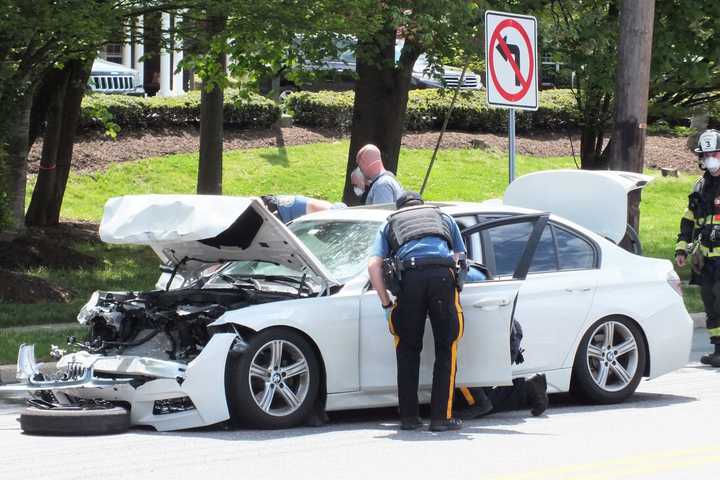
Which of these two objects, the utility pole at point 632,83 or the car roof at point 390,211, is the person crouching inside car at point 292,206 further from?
the utility pole at point 632,83

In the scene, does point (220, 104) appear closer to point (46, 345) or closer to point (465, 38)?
point (465, 38)

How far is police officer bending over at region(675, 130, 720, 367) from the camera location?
37.7 ft

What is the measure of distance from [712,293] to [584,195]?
2.16 metres

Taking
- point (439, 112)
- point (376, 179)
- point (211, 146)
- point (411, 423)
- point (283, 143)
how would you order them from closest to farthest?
point (411, 423) < point (376, 179) < point (211, 146) < point (283, 143) < point (439, 112)

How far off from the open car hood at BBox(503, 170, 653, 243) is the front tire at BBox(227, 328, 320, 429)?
2881 mm

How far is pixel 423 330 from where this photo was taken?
323 inches

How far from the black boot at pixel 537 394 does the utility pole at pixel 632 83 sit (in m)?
5.62

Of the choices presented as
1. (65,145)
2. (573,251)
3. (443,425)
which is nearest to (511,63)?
(573,251)

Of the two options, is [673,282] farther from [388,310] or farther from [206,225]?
[206,225]

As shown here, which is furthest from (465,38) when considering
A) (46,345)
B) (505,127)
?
(505,127)

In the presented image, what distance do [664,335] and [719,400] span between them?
60cm

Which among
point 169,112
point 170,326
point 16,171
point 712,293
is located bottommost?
point 712,293

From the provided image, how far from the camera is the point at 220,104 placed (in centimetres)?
2034

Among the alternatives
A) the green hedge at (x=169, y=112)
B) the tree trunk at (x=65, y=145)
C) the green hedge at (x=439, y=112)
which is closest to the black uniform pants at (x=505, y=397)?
the tree trunk at (x=65, y=145)
